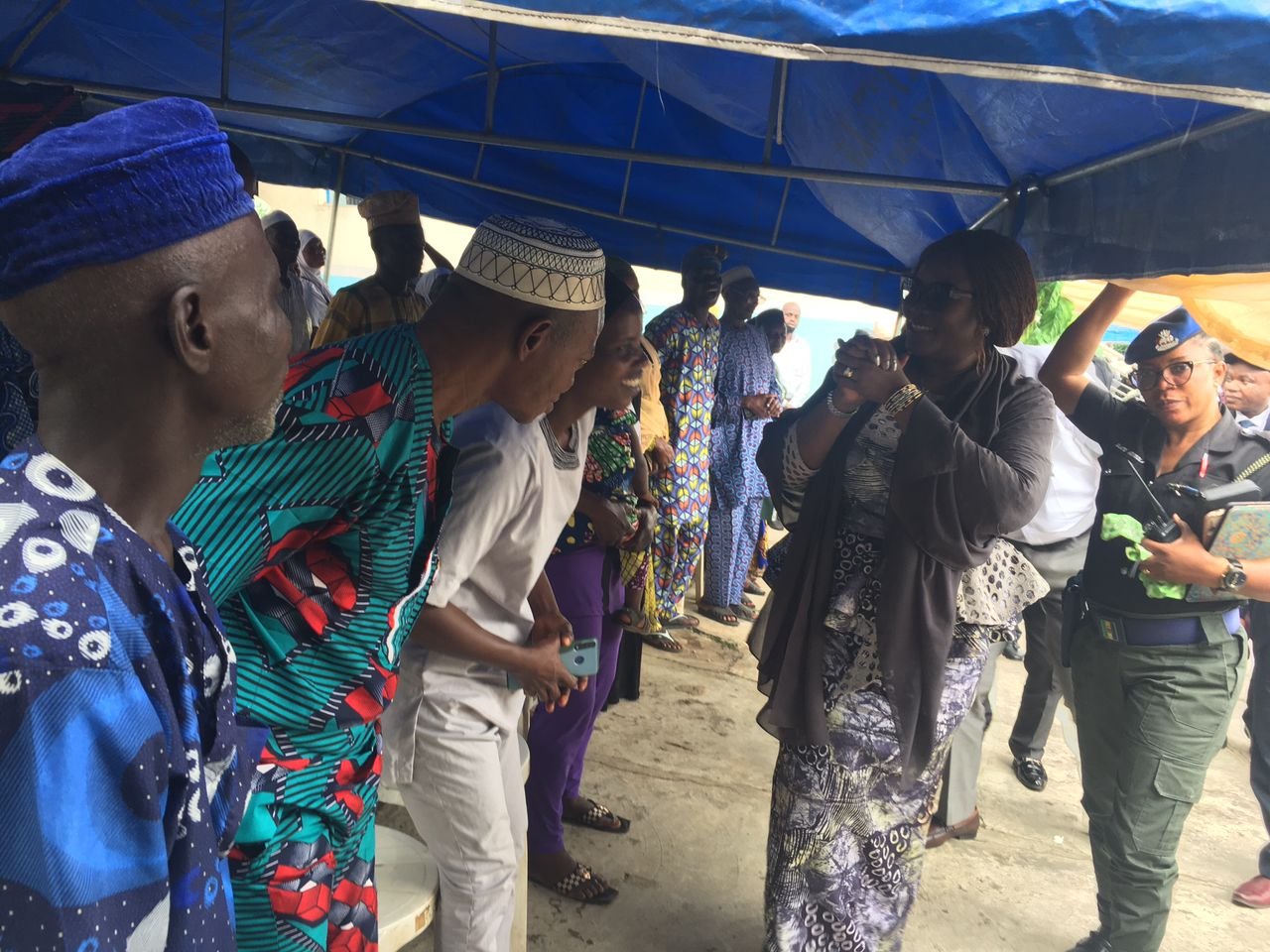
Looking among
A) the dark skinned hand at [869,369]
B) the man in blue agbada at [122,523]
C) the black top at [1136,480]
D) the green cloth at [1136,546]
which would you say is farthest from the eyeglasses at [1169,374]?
the man in blue agbada at [122,523]

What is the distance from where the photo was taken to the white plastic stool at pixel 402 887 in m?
1.78

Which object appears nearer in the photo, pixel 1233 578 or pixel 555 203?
pixel 1233 578

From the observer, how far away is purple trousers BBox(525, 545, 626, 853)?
2.98 meters

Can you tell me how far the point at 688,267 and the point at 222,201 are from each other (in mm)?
4225

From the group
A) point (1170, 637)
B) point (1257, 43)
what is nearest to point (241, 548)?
point (1257, 43)

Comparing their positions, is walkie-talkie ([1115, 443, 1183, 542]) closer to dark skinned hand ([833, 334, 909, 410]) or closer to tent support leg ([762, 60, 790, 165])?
dark skinned hand ([833, 334, 909, 410])

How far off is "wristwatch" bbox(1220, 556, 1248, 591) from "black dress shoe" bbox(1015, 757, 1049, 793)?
2.15 m

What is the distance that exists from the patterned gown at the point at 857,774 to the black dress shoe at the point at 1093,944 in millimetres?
907

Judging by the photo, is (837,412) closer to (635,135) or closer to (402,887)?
(402,887)

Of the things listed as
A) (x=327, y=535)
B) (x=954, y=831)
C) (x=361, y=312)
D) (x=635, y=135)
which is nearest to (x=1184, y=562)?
(x=954, y=831)

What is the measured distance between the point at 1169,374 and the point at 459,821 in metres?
2.60

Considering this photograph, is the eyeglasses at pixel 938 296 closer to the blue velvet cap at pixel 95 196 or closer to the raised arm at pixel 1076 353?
the raised arm at pixel 1076 353

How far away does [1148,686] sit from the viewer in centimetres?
277

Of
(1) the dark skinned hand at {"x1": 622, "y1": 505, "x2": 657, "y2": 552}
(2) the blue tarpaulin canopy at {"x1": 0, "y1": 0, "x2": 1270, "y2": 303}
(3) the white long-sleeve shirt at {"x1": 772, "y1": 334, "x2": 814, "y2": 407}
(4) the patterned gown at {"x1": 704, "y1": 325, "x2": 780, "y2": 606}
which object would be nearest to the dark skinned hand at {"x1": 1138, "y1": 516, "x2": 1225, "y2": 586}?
(2) the blue tarpaulin canopy at {"x1": 0, "y1": 0, "x2": 1270, "y2": 303}
